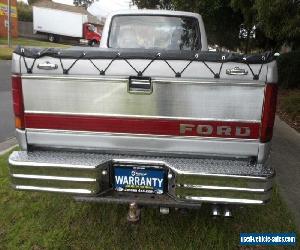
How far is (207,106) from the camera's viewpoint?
2.90 metres

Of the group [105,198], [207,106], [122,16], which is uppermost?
[122,16]

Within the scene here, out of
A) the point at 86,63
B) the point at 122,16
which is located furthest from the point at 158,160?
the point at 122,16

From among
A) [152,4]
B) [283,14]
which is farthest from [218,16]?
[283,14]

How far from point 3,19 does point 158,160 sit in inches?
1370

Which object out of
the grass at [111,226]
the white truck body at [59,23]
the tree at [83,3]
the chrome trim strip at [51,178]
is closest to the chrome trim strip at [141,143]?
the chrome trim strip at [51,178]

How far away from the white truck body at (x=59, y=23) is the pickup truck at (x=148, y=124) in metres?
39.8

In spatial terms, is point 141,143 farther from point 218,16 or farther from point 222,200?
point 218,16

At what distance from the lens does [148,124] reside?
2.97m

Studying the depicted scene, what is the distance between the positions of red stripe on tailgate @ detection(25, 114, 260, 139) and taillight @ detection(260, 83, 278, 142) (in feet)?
0.17

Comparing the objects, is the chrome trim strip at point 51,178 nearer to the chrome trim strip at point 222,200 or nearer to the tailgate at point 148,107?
the tailgate at point 148,107

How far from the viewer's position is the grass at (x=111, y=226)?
137 inches

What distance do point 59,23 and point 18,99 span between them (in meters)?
40.3

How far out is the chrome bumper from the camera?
9.27 feet

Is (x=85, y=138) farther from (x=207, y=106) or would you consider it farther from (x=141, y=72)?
(x=207, y=106)
